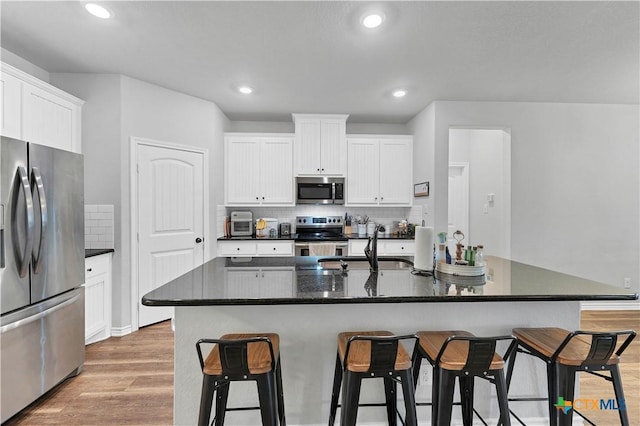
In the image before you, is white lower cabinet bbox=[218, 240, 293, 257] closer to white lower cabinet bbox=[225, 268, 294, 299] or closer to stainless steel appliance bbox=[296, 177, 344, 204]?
stainless steel appliance bbox=[296, 177, 344, 204]

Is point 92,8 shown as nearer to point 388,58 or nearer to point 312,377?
point 388,58

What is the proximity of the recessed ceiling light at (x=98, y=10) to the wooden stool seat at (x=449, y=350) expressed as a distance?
2.83 m

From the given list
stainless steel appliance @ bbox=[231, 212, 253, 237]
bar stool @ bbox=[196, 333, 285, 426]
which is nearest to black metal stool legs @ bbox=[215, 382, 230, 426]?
bar stool @ bbox=[196, 333, 285, 426]

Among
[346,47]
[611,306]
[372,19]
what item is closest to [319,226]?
[346,47]

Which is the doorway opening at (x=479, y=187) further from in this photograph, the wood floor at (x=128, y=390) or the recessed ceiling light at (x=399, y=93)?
the wood floor at (x=128, y=390)

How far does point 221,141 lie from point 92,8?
214 centimetres

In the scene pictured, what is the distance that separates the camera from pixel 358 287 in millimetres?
1493

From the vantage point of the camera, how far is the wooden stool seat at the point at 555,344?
131 centimetres

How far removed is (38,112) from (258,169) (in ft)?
7.55

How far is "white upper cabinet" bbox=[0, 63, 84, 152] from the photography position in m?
2.25

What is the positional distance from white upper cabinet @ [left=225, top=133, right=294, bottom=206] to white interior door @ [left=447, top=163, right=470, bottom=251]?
2773 mm

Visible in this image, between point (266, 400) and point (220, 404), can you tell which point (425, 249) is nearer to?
point (266, 400)

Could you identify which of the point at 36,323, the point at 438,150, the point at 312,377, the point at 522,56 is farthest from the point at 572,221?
the point at 36,323

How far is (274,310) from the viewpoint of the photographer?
5.24ft
